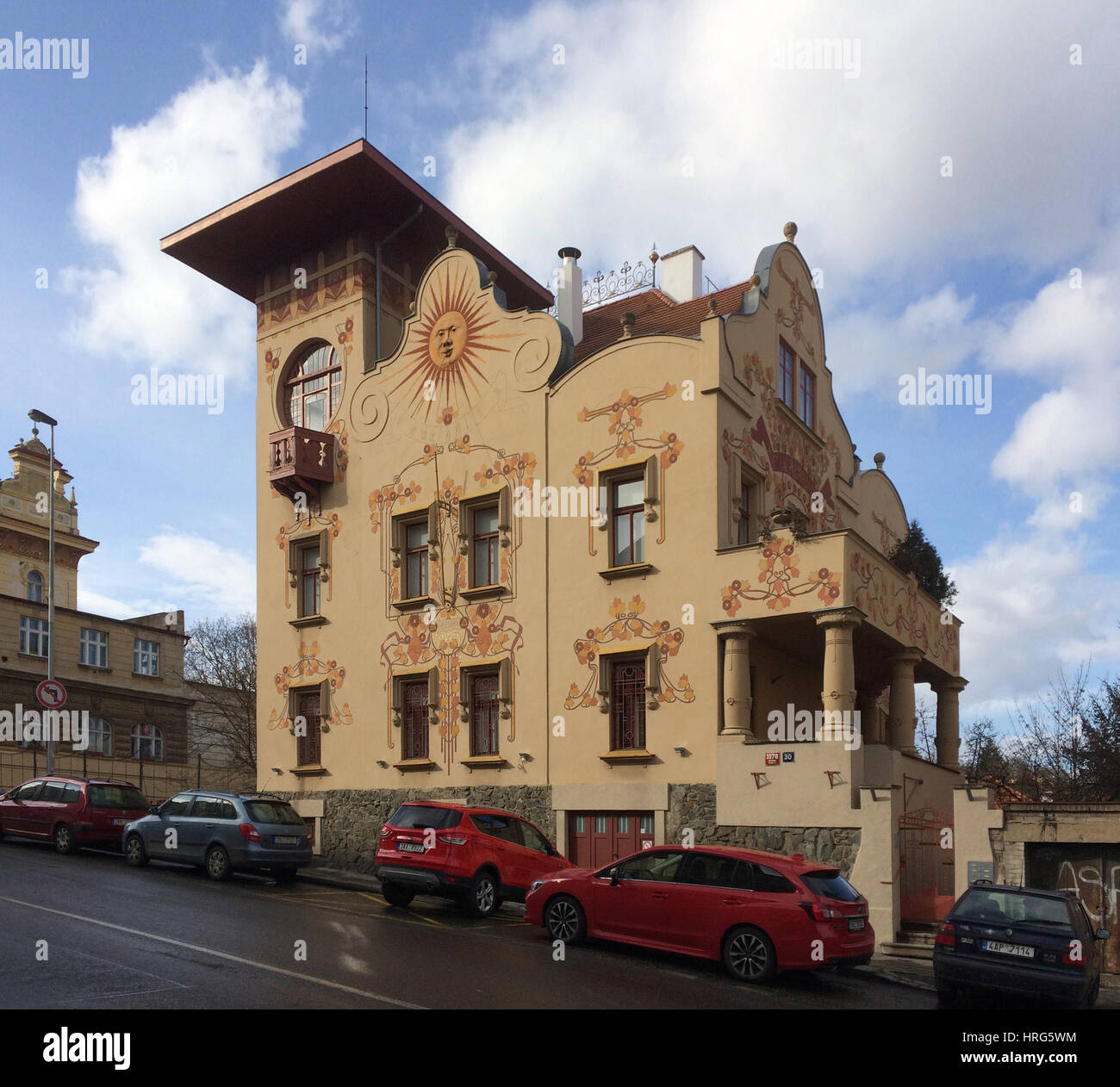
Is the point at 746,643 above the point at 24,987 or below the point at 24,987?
above

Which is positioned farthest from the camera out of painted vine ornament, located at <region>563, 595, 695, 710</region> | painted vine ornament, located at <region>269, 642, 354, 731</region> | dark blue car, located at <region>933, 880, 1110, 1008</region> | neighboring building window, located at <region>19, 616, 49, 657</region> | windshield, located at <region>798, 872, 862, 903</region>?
neighboring building window, located at <region>19, 616, 49, 657</region>

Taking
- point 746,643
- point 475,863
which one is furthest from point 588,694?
point 475,863

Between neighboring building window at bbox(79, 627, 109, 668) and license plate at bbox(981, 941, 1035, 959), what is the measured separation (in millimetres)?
38710

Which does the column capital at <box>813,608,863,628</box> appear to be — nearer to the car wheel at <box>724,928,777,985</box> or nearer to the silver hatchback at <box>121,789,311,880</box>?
the car wheel at <box>724,928,777,985</box>

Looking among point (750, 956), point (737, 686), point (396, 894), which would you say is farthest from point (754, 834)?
point (750, 956)

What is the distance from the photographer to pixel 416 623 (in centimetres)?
2566

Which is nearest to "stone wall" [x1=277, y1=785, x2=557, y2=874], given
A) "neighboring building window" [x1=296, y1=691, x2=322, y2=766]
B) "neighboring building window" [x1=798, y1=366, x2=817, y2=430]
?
"neighboring building window" [x1=296, y1=691, x2=322, y2=766]

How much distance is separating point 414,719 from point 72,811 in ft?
24.1

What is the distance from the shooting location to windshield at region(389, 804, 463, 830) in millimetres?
18609

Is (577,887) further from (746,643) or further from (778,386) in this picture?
(778,386)

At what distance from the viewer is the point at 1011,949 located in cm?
1272

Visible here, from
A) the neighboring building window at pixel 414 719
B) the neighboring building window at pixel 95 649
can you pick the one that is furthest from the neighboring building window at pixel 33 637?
the neighboring building window at pixel 414 719
